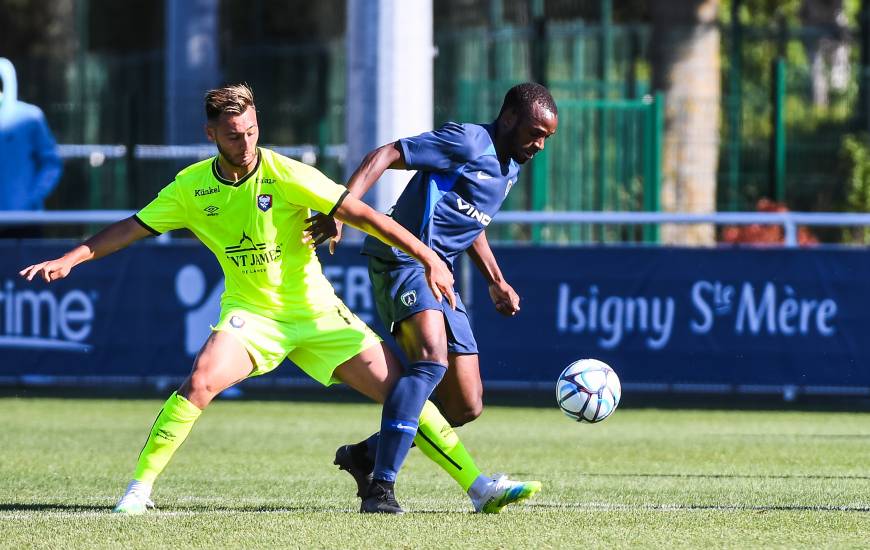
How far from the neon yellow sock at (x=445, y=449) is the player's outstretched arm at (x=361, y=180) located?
0.90 m

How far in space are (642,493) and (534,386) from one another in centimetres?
468

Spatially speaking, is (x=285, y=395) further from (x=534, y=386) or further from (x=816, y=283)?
(x=816, y=283)

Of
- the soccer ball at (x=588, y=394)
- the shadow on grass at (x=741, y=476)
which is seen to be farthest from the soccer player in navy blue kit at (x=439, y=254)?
the shadow on grass at (x=741, y=476)

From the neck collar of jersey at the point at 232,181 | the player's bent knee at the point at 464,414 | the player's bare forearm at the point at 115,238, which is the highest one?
the neck collar of jersey at the point at 232,181

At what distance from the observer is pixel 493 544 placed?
6156 millimetres

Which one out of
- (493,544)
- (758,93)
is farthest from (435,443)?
(758,93)

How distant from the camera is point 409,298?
7.24 metres

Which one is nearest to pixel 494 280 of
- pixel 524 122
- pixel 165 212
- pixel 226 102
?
pixel 524 122

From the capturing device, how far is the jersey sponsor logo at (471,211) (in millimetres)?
7379

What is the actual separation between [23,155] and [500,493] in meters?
7.91

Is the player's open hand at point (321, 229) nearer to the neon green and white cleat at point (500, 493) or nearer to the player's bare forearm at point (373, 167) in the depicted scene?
the player's bare forearm at point (373, 167)

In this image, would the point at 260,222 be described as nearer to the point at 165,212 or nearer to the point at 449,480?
the point at 165,212

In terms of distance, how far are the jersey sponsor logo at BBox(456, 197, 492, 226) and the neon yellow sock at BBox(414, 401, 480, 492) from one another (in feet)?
3.01

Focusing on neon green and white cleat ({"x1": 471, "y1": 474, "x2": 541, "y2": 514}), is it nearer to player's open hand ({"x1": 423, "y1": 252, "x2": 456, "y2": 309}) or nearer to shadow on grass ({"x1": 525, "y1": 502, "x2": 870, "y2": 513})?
shadow on grass ({"x1": 525, "y1": 502, "x2": 870, "y2": 513})
